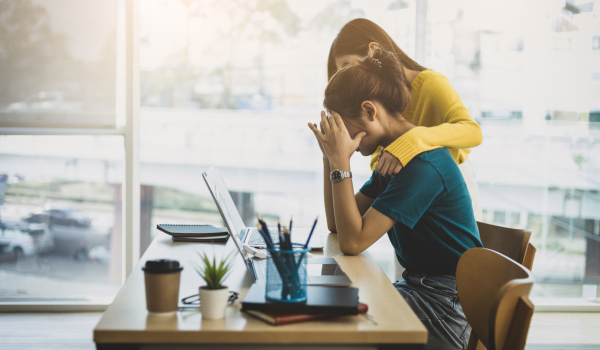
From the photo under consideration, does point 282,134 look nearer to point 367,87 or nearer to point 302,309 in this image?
point 367,87

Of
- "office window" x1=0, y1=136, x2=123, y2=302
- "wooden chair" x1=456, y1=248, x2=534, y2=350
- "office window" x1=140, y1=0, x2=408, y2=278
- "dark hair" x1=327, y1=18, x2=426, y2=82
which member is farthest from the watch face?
"office window" x1=0, y1=136, x2=123, y2=302

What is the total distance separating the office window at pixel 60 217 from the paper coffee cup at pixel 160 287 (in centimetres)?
220

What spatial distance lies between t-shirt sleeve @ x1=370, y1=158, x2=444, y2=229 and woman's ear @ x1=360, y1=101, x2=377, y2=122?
0.22 metres

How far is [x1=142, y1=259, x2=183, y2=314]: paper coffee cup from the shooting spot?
0.88m

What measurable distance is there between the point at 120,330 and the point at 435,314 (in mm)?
787

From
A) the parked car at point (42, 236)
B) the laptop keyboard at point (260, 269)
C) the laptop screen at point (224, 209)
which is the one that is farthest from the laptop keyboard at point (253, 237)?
the parked car at point (42, 236)

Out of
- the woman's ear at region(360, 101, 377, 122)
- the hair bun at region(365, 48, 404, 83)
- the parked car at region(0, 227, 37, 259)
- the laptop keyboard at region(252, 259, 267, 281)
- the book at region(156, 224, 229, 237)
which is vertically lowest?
the parked car at region(0, 227, 37, 259)

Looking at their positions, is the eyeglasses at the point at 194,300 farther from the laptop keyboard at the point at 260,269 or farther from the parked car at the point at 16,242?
the parked car at the point at 16,242

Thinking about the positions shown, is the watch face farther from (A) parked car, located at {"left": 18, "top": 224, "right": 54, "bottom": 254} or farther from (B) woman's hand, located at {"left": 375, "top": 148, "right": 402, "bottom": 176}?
(A) parked car, located at {"left": 18, "top": 224, "right": 54, "bottom": 254}

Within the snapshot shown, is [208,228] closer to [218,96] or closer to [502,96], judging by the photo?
[218,96]

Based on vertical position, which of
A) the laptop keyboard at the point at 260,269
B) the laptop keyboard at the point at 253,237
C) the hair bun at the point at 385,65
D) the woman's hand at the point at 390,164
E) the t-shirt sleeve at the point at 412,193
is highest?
the hair bun at the point at 385,65

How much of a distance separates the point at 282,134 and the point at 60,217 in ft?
4.91

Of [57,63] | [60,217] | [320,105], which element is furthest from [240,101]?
[60,217]

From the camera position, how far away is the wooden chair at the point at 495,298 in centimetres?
91
